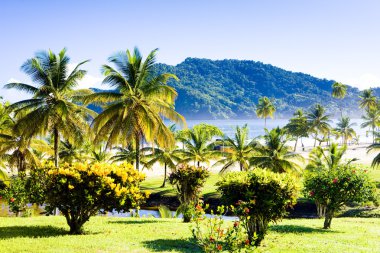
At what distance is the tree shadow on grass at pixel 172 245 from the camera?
12178 millimetres

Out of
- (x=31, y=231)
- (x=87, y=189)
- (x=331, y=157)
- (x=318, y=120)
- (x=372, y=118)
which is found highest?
(x=372, y=118)

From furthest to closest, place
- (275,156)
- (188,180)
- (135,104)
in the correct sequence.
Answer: (275,156) < (135,104) < (188,180)

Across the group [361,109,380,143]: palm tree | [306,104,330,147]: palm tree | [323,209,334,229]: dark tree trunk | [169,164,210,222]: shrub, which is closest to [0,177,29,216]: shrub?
[169,164,210,222]: shrub

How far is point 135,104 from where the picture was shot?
25859mm

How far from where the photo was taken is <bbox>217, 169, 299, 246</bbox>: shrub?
1272 cm

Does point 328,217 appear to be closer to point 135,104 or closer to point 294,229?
point 294,229

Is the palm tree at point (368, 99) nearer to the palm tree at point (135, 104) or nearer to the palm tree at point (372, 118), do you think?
the palm tree at point (372, 118)

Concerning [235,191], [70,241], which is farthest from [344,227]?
[70,241]

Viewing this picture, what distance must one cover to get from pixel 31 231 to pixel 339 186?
1286cm

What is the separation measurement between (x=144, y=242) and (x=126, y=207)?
1.37 metres

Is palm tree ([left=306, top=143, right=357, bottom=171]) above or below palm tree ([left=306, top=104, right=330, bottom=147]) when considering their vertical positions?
below

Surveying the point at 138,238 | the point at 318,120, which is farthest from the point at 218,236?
the point at 318,120

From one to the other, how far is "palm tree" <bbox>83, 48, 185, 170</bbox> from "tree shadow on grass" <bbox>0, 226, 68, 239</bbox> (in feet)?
35.4

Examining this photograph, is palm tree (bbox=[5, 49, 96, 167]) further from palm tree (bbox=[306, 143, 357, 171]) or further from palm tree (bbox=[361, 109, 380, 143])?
palm tree (bbox=[361, 109, 380, 143])
